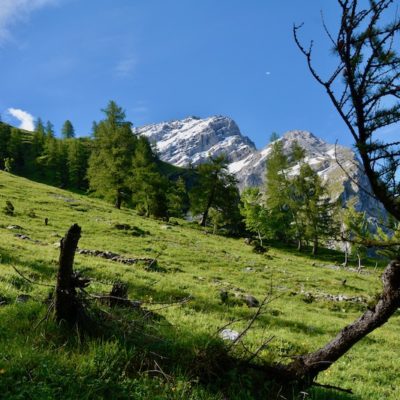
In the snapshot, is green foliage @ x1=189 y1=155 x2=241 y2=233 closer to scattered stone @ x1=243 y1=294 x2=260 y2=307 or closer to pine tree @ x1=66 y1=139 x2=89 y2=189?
scattered stone @ x1=243 y1=294 x2=260 y2=307

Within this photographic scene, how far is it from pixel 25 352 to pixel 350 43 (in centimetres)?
589

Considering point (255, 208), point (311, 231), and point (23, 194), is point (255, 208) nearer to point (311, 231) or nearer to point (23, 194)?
point (311, 231)

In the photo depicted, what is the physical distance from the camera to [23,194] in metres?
44.5

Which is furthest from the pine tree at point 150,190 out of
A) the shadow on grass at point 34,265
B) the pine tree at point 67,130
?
the pine tree at point 67,130

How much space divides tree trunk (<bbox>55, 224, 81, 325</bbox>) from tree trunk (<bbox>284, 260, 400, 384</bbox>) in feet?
10.9

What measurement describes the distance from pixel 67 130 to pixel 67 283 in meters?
151

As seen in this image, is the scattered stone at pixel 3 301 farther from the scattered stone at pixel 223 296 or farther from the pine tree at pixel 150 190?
the pine tree at pixel 150 190

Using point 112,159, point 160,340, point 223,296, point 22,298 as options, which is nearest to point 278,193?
point 112,159

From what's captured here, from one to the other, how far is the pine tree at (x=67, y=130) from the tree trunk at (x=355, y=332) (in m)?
150

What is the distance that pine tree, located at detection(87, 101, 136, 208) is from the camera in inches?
2135

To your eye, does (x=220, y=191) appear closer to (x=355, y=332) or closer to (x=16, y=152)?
(x=355, y=332)

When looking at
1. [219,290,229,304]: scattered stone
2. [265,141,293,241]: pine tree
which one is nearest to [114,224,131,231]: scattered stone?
[219,290,229,304]: scattered stone

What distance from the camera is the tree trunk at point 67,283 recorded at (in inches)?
217

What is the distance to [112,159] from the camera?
55.1m
